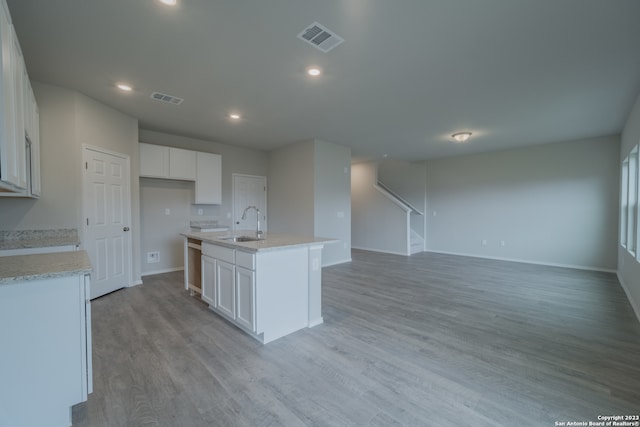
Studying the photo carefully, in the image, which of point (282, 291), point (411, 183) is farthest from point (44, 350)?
point (411, 183)

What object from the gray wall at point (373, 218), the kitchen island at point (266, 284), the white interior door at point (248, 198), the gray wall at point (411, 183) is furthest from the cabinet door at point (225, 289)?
the gray wall at point (411, 183)

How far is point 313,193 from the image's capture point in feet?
17.8

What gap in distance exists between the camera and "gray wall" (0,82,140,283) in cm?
307

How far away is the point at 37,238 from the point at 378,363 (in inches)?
158

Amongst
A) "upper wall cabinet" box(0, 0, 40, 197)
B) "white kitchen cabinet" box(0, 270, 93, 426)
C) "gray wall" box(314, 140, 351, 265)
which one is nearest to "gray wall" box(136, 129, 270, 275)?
"gray wall" box(314, 140, 351, 265)

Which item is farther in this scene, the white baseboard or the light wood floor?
the white baseboard

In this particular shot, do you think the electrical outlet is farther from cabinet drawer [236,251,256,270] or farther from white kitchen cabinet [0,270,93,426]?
white kitchen cabinet [0,270,93,426]

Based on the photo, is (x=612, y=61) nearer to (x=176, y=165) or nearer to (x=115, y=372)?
(x=115, y=372)

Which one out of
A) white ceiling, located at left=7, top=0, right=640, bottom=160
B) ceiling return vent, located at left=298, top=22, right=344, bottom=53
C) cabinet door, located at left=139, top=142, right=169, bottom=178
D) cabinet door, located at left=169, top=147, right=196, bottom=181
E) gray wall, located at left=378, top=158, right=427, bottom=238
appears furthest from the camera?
gray wall, located at left=378, top=158, right=427, bottom=238

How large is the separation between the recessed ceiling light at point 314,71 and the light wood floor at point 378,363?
8.97 ft

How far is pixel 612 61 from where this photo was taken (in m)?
2.56

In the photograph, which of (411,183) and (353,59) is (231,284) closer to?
(353,59)

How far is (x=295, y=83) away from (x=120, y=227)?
3374mm

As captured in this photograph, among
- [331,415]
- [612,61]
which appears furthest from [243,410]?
[612,61]
